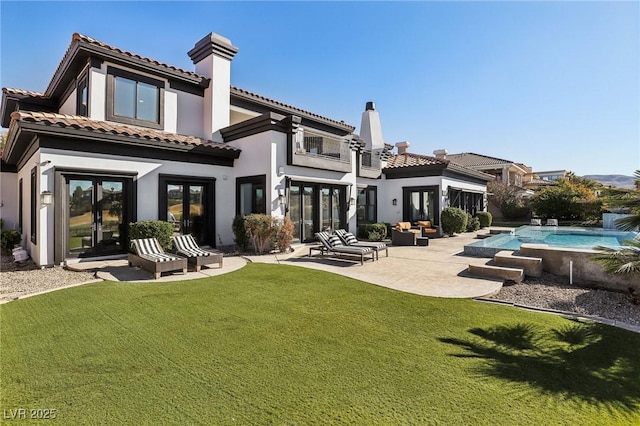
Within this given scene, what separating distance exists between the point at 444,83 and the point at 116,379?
18.8 meters

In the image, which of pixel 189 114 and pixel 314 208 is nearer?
pixel 189 114

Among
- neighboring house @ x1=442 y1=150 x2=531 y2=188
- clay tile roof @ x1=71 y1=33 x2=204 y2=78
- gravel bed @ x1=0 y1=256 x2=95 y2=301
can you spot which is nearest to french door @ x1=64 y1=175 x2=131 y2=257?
gravel bed @ x1=0 y1=256 x2=95 y2=301

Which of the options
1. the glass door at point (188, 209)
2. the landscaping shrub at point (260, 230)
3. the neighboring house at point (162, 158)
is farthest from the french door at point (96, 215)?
the landscaping shrub at point (260, 230)

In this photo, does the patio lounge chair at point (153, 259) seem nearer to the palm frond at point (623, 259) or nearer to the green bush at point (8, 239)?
the green bush at point (8, 239)

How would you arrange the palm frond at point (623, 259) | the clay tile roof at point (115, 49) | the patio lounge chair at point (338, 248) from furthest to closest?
the clay tile roof at point (115, 49)
the patio lounge chair at point (338, 248)
the palm frond at point (623, 259)

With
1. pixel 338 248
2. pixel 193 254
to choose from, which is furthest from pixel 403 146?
pixel 193 254

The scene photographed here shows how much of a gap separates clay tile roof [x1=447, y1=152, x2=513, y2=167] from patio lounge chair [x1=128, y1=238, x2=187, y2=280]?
3972cm

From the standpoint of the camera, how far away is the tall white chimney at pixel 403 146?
89.4ft

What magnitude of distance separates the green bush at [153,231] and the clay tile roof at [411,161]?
51.3 feet

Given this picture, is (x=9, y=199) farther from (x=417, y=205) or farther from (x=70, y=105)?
(x=417, y=205)

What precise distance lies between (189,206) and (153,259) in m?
5.14

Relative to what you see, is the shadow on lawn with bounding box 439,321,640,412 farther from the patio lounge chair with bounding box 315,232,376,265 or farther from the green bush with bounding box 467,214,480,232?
the green bush with bounding box 467,214,480,232

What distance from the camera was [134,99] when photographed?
46.1 feet

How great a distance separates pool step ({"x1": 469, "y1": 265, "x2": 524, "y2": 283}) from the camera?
879cm
